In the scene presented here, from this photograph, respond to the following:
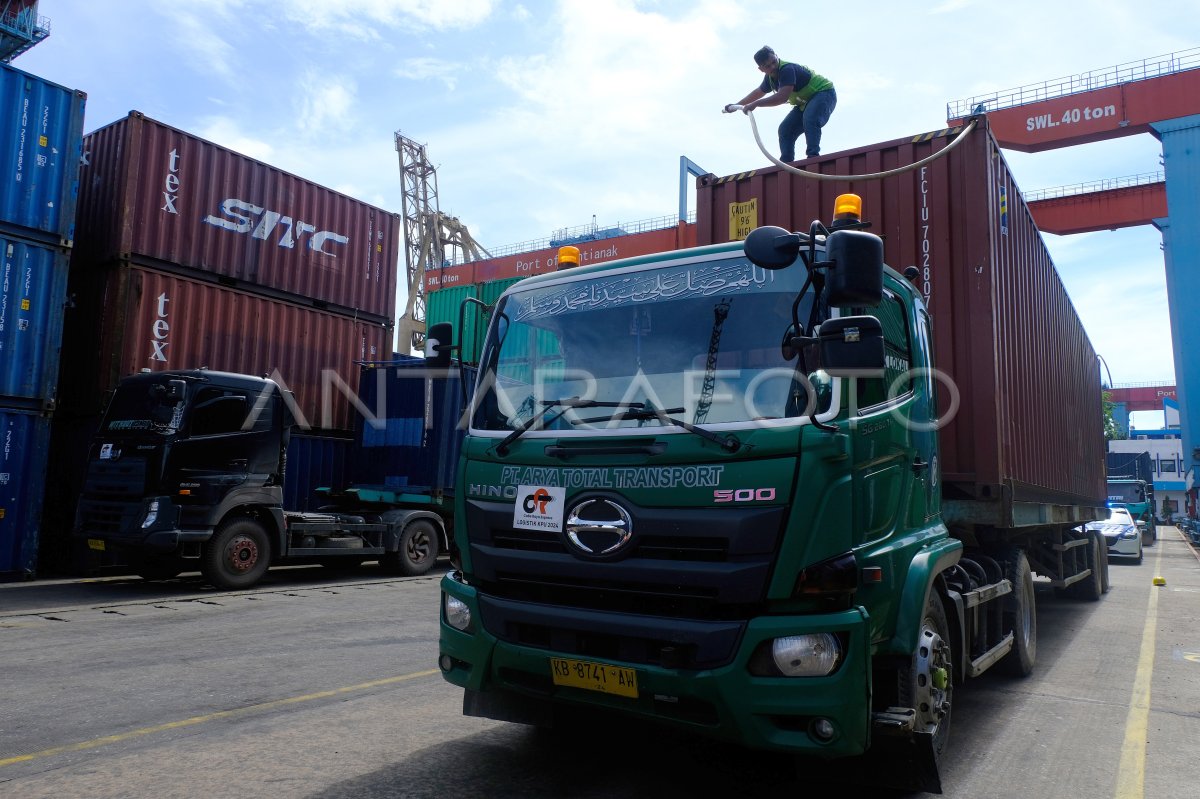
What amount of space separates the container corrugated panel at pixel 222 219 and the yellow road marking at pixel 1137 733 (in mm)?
11412

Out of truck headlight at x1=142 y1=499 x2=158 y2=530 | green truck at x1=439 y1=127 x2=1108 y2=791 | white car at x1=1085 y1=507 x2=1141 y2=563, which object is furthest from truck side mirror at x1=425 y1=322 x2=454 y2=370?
white car at x1=1085 y1=507 x2=1141 y2=563

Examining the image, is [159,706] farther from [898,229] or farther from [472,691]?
[898,229]

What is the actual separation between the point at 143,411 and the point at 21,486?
99.8 inches

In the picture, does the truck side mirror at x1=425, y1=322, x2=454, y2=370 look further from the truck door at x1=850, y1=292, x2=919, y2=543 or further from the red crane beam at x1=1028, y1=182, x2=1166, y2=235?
the red crane beam at x1=1028, y1=182, x2=1166, y2=235

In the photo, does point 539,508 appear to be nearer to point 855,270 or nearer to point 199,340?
point 855,270

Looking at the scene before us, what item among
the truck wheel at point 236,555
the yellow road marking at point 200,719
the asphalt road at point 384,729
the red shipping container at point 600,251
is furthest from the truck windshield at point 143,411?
the red shipping container at point 600,251

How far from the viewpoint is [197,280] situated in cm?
1146

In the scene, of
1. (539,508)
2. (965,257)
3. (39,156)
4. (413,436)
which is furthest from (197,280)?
(965,257)

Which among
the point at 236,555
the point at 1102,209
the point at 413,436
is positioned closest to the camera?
the point at 236,555

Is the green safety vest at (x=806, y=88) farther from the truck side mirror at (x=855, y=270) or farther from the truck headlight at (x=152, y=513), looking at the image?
the truck headlight at (x=152, y=513)

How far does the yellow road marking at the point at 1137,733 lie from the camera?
12.4 ft

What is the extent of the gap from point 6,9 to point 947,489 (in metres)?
40.0

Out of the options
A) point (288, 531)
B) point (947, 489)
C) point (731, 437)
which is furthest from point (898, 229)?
point (288, 531)

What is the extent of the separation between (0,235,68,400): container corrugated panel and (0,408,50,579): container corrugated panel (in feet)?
0.82
